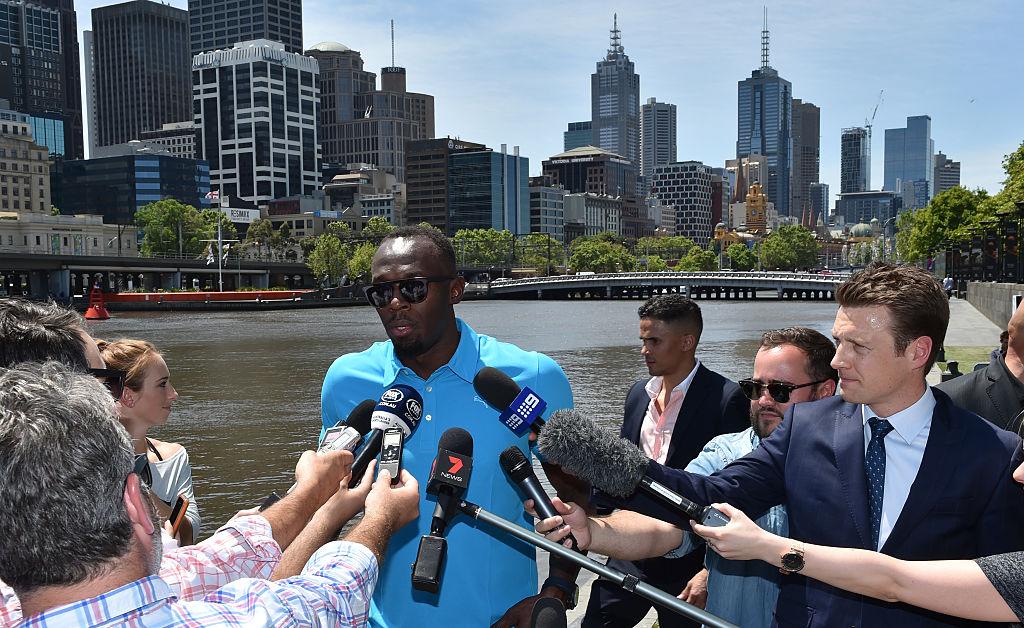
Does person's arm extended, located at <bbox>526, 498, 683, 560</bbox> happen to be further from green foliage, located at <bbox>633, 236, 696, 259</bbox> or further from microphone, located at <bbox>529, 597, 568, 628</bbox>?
green foliage, located at <bbox>633, 236, 696, 259</bbox>

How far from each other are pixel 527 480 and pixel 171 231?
469 feet

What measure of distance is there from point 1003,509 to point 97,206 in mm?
175710

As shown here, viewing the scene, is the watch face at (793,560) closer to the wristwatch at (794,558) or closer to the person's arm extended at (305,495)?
the wristwatch at (794,558)

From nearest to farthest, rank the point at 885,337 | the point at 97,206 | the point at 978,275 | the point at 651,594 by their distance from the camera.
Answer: the point at 651,594 < the point at 885,337 < the point at 978,275 < the point at 97,206

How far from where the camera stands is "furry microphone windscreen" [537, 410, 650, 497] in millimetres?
2543

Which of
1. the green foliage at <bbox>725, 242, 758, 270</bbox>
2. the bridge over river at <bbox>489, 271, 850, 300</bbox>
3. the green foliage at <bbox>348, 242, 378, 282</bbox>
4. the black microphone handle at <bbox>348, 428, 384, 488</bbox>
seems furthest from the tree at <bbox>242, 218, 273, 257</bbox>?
the black microphone handle at <bbox>348, 428, 384, 488</bbox>

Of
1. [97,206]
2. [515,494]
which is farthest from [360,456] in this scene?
[97,206]

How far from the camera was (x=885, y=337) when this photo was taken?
2906 mm

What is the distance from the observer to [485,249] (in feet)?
480

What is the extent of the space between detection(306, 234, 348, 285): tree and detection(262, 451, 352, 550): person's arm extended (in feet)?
351

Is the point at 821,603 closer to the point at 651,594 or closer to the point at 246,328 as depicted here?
the point at 651,594

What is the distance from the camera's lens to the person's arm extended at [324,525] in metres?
2.39

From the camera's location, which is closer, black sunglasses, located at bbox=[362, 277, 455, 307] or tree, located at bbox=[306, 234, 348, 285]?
black sunglasses, located at bbox=[362, 277, 455, 307]

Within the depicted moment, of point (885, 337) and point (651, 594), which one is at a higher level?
point (885, 337)
